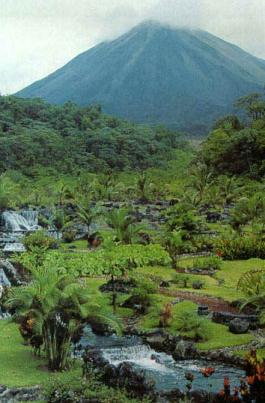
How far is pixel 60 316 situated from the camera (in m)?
14.7

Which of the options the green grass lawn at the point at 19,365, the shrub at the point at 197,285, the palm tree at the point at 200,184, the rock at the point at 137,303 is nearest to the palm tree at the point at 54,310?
the green grass lawn at the point at 19,365

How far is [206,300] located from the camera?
71.8 feet

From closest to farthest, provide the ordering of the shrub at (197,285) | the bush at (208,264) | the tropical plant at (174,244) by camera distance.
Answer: the shrub at (197,285), the bush at (208,264), the tropical plant at (174,244)

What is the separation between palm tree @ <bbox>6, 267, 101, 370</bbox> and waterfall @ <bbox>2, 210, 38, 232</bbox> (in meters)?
29.4

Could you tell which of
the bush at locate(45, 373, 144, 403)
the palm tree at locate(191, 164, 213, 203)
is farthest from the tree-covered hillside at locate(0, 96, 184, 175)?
the bush at locate(45, 373, 144, 403)

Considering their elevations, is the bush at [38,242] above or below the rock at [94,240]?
above

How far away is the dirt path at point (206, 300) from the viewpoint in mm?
20453

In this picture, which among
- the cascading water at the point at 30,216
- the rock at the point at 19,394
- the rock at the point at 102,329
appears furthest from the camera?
the cascading water at the point at 30,216

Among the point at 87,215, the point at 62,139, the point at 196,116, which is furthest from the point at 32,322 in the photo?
the point at 196,116

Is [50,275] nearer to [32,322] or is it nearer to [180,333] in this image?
[32,322]

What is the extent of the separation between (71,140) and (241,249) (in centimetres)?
5236

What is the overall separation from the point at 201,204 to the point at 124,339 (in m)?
34.5

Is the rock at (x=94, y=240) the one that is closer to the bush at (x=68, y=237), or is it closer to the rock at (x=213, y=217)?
the bush at (x=68, y=237)

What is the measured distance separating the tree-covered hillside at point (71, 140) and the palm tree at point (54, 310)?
53.3m
